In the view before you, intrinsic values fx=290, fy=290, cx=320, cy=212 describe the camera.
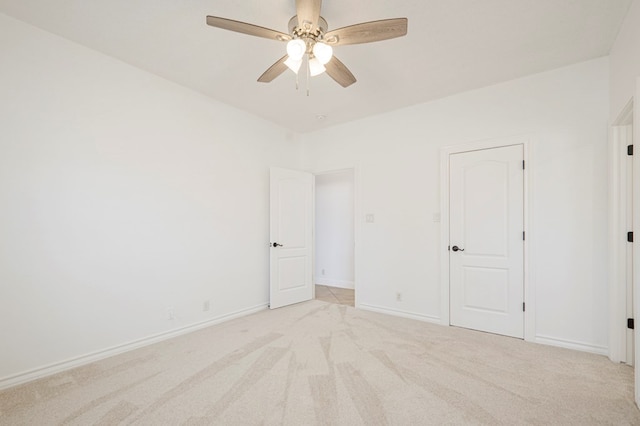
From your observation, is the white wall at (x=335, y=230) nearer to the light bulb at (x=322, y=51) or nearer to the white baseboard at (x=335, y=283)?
the white baseboard at (x=335, y=283)

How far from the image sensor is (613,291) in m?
2.57

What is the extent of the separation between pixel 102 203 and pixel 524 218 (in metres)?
4.21

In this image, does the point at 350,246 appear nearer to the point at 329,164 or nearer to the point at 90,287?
the point at 329,164

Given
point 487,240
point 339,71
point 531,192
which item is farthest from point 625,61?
point 339,71

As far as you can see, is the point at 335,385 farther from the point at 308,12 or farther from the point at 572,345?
the point at 308,12

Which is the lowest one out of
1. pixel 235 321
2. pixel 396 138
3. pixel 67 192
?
pixel 235 321

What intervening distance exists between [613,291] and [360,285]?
2.63 metres

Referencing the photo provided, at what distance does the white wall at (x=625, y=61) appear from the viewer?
6.67 ft

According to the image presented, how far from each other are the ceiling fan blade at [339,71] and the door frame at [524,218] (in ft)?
5.83

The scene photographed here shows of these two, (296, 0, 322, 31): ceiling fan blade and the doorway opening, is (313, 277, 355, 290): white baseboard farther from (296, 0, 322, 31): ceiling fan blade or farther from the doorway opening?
(296, 0, 322, 31): ceiling fan blade

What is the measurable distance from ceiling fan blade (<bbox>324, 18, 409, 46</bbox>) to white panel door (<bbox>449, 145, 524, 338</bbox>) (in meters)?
2.10

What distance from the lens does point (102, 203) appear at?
2697 mm

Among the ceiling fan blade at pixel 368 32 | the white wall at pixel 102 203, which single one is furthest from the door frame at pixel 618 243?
the white wall at pixel 102 203

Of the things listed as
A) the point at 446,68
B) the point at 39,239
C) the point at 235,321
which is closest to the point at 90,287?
the point at 39,239
